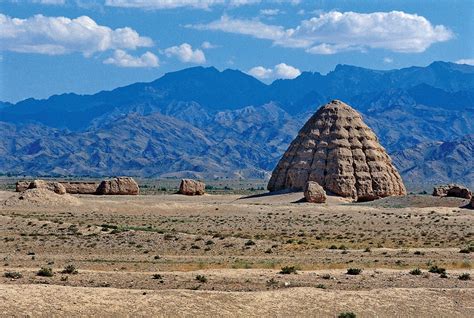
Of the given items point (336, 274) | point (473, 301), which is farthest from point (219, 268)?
point (473, 301)

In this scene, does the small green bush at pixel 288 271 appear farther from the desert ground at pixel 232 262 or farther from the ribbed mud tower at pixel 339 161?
the ribbed mud tower at pixel 339 161

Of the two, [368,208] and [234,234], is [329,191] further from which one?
[234,234]

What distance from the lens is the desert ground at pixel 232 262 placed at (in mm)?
22203

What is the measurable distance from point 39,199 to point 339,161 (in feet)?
91.6

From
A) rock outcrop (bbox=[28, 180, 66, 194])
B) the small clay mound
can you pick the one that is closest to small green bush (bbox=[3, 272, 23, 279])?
the small clay mound

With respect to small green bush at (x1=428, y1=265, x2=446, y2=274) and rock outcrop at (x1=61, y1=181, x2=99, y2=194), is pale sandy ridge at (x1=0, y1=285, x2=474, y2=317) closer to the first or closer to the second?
small green bush at (x1=428, y1=265, x2=446, y2=274)

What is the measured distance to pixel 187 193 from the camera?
84188 millimetres

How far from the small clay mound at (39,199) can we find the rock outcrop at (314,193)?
19.4 meters

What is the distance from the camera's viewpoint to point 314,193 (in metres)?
70.9

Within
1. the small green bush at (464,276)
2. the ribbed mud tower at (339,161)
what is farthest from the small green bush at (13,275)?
the ribbed mud tower at (339,161)

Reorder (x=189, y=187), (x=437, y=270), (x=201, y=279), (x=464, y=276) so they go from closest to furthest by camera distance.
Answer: (x=201, y=279)
(x=464, y=276)
(x=437, y=270)
(x=189, y=187)

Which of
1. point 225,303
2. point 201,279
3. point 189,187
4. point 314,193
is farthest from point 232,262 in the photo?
point 189,187

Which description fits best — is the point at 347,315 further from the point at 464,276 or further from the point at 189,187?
the point at 189,187

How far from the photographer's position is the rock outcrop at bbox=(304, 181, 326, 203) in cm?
7094
